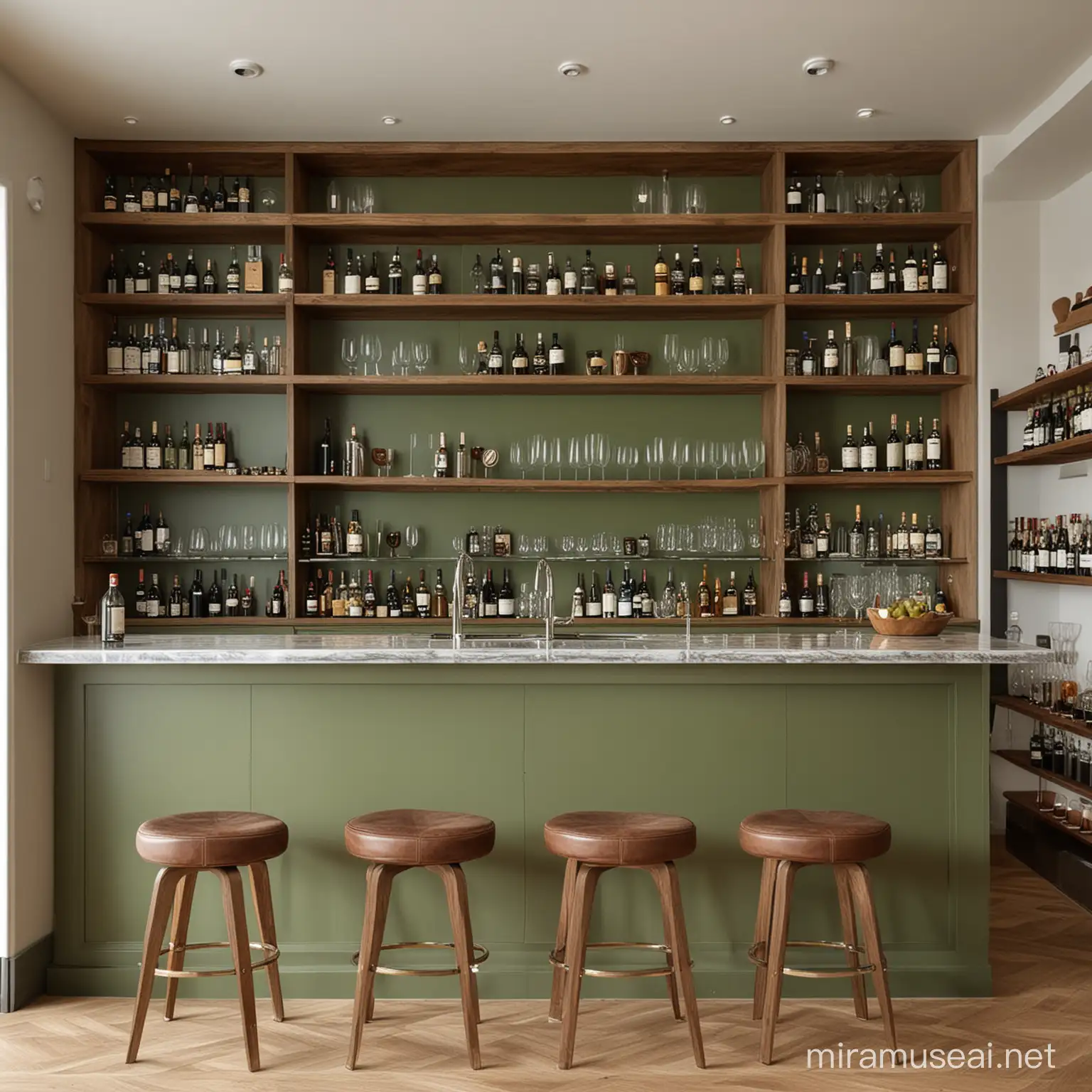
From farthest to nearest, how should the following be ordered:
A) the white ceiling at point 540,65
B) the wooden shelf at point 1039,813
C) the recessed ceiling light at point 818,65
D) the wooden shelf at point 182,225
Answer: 1. the wooden shelf at point 182,225
2. the wooden shelf at point 1039,813
3. the recessed ceiling light at point 818,65
4. the white ceiling at point 540,65

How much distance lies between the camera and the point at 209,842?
9.30ft

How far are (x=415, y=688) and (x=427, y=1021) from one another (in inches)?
37.7

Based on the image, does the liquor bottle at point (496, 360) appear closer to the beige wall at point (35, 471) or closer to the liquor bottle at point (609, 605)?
the liquor bottle at point (609, 605)

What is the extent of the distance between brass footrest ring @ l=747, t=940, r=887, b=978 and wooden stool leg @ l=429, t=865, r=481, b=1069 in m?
0.79

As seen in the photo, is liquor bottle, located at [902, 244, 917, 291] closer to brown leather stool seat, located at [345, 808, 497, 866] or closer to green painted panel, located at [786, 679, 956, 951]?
green painted panel, located at [786, 679, 956, 951]

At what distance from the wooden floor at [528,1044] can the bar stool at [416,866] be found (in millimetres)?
133

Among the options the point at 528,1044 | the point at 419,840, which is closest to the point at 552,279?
the point at 419,840

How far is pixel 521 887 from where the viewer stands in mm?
3312

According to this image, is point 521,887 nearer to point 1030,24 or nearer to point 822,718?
point 822,718

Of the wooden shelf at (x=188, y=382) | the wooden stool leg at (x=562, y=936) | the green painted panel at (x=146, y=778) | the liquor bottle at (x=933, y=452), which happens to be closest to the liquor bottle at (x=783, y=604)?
the liquor bottle at (x=933, y=452)

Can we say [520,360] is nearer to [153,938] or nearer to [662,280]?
[662,280]

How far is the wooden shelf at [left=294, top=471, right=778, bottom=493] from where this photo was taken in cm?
473

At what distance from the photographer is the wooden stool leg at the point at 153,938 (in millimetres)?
2852

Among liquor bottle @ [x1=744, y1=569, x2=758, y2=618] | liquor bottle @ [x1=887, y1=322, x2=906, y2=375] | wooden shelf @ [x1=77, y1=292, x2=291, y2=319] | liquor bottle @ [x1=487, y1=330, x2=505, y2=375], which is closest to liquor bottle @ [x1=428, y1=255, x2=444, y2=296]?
liquor bottle @ [x1=487, y1=330, x2=505, y2=375]
